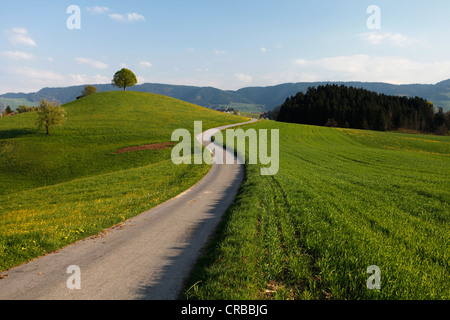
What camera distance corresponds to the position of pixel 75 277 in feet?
22.9

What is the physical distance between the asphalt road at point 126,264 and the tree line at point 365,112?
357 feet

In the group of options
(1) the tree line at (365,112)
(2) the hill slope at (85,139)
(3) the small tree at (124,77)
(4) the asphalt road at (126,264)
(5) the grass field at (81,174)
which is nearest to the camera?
(4) the asphalt road at (126,264)

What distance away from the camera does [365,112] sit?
340 ft

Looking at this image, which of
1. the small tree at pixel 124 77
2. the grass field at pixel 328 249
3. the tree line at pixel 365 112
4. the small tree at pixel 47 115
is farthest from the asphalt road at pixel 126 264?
the small tree at pixel 124 77

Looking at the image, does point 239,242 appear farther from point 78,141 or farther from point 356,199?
point 78,141

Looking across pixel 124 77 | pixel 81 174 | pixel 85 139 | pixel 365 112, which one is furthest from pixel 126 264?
pixel 124 77

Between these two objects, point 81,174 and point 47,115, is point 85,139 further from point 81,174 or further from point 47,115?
point 81,174

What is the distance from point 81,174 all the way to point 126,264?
1306 inches

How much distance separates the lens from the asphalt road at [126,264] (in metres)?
6.31

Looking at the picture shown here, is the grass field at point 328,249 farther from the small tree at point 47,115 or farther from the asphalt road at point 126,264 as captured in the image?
the small tree at point 47,115

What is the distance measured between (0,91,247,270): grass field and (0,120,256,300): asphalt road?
992mm

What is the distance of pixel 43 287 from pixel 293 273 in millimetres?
6734
